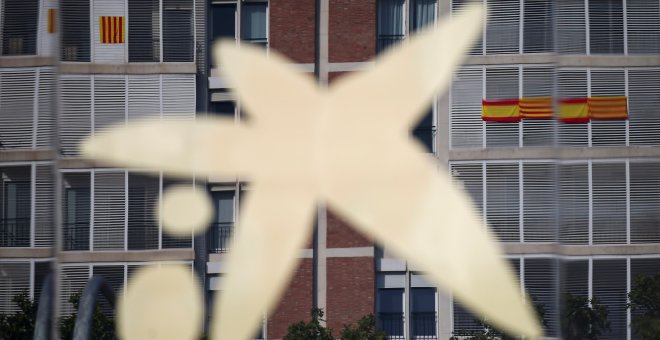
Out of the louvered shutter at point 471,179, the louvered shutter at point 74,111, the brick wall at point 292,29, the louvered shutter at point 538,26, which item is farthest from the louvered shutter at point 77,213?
the louvered shutter at point 538,26

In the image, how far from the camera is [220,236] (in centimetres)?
361

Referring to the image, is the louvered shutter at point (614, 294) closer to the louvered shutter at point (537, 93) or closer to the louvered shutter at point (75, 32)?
the louvered shutter at point (537, 93)

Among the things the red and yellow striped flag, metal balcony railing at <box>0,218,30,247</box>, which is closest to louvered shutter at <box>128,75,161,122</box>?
the red and yellow striped flag

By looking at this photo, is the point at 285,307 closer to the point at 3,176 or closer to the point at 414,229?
the point at 414,229

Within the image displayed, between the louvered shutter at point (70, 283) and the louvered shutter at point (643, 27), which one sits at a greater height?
the louvered shutter at point (643, 27)

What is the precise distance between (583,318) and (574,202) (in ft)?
1.47

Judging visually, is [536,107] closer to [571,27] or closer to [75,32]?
[571,27]

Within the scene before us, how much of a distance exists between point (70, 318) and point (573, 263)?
1.98 m

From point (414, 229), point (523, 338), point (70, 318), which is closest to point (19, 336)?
point (70, 318)

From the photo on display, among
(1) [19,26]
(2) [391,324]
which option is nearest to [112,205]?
(1) [19,26]

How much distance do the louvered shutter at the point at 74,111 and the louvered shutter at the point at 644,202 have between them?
214 centimetres

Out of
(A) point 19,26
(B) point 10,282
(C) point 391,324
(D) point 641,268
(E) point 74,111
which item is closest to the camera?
(C) point 391,324

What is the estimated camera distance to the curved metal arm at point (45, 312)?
149 inches

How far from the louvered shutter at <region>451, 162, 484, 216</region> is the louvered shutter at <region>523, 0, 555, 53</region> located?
0.51m
